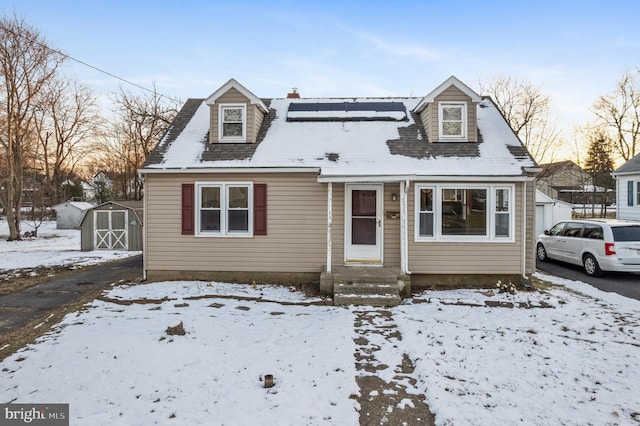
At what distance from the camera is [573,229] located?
10875mm

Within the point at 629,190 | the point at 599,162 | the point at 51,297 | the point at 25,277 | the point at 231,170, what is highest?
the point at 599,162

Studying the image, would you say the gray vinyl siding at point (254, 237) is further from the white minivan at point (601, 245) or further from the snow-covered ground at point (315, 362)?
the white minivan at point (601, 245)

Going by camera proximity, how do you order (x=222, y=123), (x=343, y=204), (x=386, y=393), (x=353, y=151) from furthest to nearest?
(x=222, y=123)
(x=353, y=151)
(x=343, y=204)
(x=386, y=393)

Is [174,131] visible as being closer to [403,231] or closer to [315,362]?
[403,231]

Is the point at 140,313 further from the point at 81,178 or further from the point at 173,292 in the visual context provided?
the point at 81,178

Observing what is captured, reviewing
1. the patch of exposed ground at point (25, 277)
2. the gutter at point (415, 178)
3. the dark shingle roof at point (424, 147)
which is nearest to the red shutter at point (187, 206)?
the gutter at point (415, 178)

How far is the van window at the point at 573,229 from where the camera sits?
10.6 m

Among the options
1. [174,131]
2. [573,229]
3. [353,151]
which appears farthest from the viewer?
[573,229]

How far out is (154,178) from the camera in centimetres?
908

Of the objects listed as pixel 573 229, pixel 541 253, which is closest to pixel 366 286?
pixel 573 229

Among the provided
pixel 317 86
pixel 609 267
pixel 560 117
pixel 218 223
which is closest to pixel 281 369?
pixel 218 223

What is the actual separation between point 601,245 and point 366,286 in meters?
7.01

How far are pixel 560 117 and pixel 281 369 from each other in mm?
30364

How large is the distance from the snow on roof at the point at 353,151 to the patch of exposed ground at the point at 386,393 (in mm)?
4298
